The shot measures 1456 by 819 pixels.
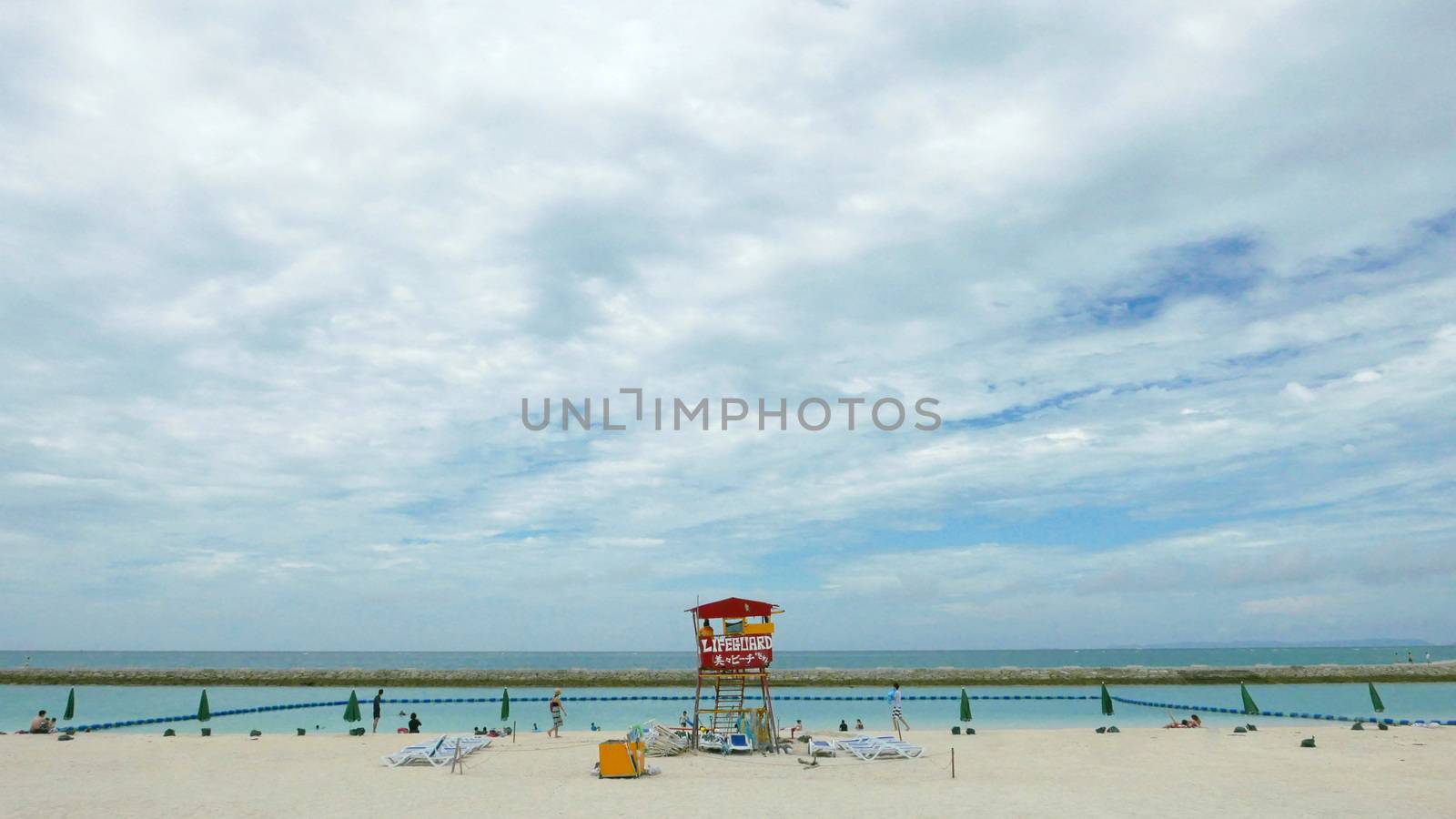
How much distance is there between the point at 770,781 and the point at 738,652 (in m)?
7.31

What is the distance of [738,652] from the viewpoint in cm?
2784

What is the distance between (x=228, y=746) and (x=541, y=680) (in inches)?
2096

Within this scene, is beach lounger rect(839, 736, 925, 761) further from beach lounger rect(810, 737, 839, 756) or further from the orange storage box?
the orange storage box

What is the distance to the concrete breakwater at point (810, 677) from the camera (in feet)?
240

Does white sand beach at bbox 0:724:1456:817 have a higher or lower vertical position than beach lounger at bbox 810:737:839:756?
higher

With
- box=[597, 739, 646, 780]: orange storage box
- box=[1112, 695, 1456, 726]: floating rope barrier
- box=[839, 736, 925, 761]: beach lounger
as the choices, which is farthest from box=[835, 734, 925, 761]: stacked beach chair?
box=[1112, 695, 1456, 726]: floating rope barrier

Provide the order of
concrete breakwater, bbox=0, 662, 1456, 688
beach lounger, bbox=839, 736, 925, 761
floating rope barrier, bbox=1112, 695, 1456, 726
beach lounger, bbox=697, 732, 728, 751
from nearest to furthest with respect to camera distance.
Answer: beach lounger, bbox=839, 736, 925, 761 → beach lounger, bbox=697, 732, 728, 751 → floating rope barrier, bbox=1112, 695, 1456, 726 → concrete breakwater, bbox=0, 662, 1456, 688

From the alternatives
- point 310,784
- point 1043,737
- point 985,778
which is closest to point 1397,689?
point 1043,737

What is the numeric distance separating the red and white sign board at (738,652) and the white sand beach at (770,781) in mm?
3178

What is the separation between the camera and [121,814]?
15953 millimetres

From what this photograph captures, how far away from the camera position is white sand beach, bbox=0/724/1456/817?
1680 centimetres

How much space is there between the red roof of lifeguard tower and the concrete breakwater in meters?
49.2

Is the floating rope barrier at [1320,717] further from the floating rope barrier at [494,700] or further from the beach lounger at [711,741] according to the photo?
the beach lounger at [711,741]

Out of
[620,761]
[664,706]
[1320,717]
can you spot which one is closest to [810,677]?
[664,706]
